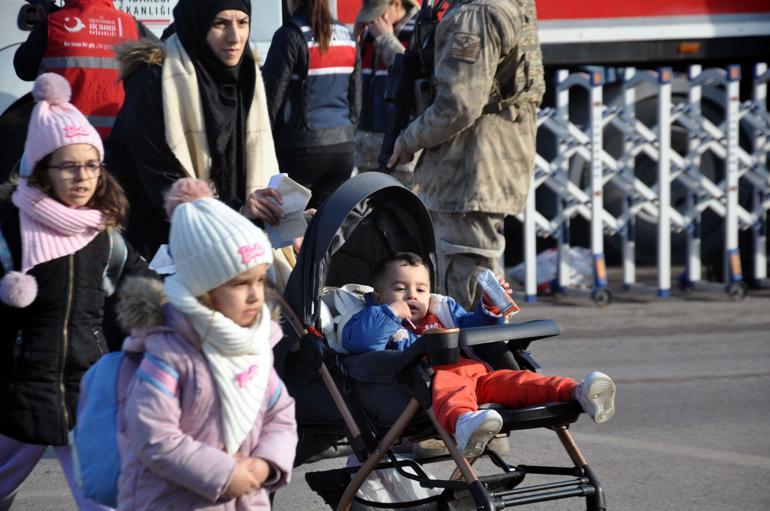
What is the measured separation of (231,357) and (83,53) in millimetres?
3928

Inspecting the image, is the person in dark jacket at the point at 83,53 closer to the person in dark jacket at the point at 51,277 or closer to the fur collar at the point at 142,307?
the person in dark jacket at the point at 51,277

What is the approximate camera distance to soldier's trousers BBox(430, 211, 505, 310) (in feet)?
22.3

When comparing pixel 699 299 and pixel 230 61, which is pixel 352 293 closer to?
pixel 230 61

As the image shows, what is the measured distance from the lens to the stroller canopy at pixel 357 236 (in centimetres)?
460

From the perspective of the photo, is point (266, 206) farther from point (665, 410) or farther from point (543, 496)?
point (665, 410)

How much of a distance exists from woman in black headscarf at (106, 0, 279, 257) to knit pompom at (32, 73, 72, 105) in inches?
37.0

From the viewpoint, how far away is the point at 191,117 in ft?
18.0

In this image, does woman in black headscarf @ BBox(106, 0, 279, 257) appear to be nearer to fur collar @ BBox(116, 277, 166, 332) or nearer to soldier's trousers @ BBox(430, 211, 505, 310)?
soldier's trousers @ BBox(430, 211, 505, 310)

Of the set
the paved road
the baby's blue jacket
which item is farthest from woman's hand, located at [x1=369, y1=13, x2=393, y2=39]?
the baby's blue jacket

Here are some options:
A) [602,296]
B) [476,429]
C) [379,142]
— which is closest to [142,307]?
[476,429]

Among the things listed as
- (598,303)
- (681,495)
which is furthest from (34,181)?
(598,303)

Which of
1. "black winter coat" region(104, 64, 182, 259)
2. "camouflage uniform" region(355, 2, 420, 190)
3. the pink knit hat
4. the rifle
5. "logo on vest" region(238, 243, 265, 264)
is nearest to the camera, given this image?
"logo on vest" region(238, 243, 265, 264)

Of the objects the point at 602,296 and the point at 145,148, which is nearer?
the point at 145,148

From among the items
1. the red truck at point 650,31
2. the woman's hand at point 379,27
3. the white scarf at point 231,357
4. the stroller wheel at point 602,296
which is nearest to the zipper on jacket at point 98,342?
the white scarf at point 231,357
